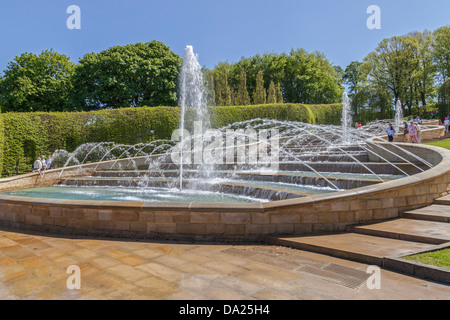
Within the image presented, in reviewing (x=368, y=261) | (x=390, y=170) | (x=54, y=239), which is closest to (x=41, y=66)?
(x=54, y=239)

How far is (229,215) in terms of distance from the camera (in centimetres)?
519

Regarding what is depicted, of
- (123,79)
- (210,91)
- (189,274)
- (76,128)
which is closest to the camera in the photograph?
(189,274)

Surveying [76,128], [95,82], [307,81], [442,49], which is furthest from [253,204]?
[442,49]

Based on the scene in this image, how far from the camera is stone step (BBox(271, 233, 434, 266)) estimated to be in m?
4.09

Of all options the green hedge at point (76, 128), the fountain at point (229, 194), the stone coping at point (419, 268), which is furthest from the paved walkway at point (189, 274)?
the green hedge at point (76, 128)

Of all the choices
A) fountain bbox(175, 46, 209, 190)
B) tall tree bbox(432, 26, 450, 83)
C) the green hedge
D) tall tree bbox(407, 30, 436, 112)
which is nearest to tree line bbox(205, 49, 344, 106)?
tall tree bbox(407, 30, 436, 112)

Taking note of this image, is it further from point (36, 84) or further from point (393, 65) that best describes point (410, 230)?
point (393, 65)

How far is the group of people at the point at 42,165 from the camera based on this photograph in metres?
14.9

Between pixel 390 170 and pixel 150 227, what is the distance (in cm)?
832

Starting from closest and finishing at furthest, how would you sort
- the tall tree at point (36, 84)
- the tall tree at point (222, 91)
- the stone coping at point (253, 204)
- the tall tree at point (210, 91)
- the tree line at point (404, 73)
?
the stone coping at point (253, 204) < the tall tree at point (36, 84) < the tall tree at point (222, 91) < the tall tree at point (210, 91) < the tree line at point (404, 73)

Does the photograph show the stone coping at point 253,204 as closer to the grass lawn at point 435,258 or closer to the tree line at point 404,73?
the grass lawn at point 435,258

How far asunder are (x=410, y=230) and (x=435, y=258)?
1293 mm

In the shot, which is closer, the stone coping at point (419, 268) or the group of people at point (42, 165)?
the stone coping at point (419, 268)

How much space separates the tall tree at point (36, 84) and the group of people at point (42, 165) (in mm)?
14631
